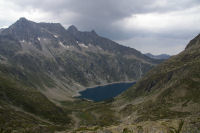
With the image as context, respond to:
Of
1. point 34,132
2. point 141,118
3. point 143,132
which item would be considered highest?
point 143,132

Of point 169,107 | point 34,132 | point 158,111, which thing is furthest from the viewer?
point 169,107

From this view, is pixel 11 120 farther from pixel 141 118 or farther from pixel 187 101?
pixel 187 101

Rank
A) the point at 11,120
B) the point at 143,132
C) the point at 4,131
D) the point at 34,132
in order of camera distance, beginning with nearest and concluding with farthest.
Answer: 1. the point at 143,132
2. the point at 4,131
3. the point at 34,132
4. the point at 11,120

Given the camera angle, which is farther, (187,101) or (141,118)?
(187,101)

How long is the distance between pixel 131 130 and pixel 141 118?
101 metres

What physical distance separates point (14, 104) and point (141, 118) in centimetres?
12050

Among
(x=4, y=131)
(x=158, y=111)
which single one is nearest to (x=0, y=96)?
(x=4, y=131)

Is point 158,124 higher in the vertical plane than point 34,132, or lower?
higher

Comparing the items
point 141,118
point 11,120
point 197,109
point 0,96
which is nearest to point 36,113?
point 0,96

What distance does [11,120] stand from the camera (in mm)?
142875

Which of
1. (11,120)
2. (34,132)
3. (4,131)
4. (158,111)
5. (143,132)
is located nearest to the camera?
(143,132)

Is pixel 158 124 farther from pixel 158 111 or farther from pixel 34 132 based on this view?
pixel 158 111

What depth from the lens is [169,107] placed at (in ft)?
641

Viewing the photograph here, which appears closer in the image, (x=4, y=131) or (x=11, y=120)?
(x=4, y=131)
